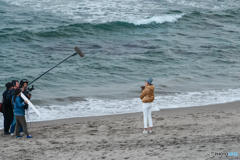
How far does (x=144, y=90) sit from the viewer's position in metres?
7.63

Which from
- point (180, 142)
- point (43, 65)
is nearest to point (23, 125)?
point (180, 142)

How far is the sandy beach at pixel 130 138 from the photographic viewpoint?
6.28m

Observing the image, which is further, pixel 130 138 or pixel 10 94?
pixel 10 94

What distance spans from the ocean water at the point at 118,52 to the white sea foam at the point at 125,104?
3cm

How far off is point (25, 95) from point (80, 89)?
5861 mm

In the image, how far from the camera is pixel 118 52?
19.7 m

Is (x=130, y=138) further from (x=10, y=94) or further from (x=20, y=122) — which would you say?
(x=10, y=94)

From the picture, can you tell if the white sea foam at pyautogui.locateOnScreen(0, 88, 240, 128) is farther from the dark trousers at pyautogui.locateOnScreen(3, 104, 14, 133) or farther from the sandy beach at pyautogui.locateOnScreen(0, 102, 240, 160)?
the dark trousers at pyautogui.locateOnScreen(3, 104, 14, 133)

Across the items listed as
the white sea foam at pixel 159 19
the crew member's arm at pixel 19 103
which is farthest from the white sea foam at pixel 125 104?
the white sea foam at pixel 159 19

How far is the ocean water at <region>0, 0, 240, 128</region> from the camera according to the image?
12.5 metres

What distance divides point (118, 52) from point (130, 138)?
497 inches

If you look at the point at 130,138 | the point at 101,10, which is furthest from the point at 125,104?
the point at 101,10

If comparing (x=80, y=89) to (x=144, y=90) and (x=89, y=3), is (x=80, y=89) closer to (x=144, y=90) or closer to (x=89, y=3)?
(x=144, y=90)

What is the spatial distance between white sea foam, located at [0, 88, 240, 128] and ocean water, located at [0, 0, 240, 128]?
0.03m
